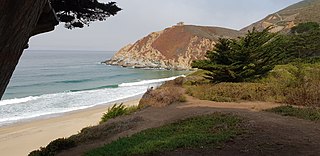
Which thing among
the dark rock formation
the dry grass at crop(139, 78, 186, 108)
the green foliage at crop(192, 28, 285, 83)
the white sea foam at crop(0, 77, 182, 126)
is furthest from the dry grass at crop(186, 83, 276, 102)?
the white sea foam at crop(0, 77, 182, 126)

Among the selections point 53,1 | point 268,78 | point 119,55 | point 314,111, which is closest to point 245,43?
point 268,78

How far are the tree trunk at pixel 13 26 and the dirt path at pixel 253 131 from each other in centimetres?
302

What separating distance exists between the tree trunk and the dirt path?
3.02 metres

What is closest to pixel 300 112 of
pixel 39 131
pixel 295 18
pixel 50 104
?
pixel 39 131

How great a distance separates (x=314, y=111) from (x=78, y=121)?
40.2 ft

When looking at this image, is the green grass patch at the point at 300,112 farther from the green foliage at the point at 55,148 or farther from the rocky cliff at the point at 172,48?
the rocky cliff at the point at 172,48

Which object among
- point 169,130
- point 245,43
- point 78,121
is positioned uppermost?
point 245,43

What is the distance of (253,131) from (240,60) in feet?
25.1

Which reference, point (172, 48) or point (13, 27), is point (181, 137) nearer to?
point (13, 27)

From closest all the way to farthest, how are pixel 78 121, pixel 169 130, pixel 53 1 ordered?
pixel 53 1, pixel 169 130, pixel 78 121

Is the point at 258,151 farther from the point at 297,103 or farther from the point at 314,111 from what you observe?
the point at 297,103

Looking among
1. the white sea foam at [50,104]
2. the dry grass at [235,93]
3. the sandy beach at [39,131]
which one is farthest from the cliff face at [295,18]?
the dry grass at [235,93]

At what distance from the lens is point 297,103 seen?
31.0 ft

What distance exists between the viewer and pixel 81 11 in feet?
14.7
